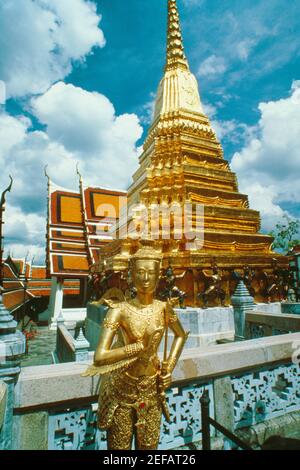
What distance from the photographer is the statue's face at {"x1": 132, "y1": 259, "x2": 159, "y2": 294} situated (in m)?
2.64

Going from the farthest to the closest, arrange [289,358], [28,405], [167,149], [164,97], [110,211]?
[110,211], [164,97], [167,149], [289,358], [28,405]

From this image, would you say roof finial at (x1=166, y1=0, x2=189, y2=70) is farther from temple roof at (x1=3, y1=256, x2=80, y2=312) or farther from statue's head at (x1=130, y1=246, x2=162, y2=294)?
statue's head at (x1=130, y1=246, x2=162, y2=294)

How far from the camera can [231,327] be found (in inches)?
411

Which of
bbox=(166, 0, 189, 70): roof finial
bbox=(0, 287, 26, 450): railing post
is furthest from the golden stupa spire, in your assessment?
bbox=(0, 287, 26, 450): railing post

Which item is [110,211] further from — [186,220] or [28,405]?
[28,405]

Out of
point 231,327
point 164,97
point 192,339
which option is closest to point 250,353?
point 192,339

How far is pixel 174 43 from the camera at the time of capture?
2012 cm

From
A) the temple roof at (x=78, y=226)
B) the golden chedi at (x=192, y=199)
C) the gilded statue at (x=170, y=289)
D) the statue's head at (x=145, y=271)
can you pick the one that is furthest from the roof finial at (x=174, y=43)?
the statue's head at (x=145, y=271)

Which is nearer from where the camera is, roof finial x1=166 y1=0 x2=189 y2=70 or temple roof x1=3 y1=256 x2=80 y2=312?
temple roof x1=3 y1=256 x2=80 y2=312

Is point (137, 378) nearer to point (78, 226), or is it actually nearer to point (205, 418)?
point (205, 418)

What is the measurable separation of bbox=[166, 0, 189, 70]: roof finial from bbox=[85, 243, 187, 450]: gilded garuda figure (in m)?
21.1

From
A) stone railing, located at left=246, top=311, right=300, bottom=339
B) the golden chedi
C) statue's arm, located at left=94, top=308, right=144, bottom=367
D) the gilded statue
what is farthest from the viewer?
the golden chedi

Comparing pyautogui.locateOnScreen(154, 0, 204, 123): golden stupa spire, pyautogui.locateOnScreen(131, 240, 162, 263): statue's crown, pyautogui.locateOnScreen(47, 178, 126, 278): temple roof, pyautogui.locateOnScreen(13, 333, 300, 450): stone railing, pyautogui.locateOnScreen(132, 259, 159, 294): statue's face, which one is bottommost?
pyautogui.locateOnScreen(13, 333, 300, 450): stone railing

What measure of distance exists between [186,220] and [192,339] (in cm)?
520
